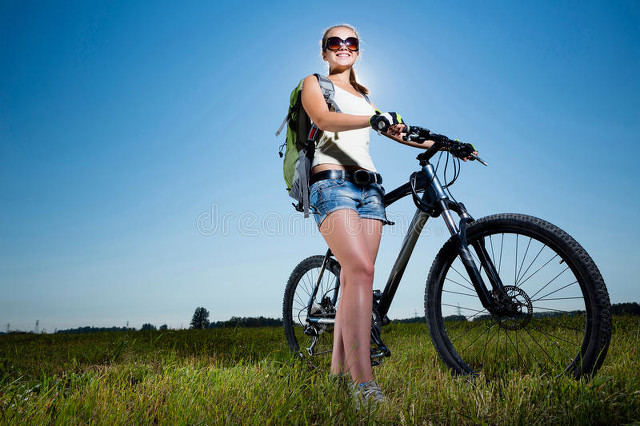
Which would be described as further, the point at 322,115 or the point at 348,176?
the point at 348,176

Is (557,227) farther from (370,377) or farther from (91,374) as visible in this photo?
(91,374)

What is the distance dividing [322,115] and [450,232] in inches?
50.3

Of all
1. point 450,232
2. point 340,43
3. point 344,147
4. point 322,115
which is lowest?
point 450,232

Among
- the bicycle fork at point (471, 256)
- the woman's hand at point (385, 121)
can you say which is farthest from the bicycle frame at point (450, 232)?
the woman's hand at point (385, 121)

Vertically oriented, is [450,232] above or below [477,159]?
below

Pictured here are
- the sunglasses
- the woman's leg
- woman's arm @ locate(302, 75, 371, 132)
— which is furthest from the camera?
the sunglasses

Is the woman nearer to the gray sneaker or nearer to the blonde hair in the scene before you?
the gray sneaker

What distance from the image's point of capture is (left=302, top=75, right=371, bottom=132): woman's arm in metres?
2.56

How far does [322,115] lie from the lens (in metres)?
2.70

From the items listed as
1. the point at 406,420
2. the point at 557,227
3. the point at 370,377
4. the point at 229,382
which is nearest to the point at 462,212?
the point at 557,227

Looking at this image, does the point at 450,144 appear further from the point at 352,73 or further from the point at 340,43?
the point at 340,43

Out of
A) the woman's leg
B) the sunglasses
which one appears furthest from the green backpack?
the sunglasses

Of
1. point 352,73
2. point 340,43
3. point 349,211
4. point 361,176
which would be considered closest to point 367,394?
point 349,211

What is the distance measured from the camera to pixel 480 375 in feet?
9.03
